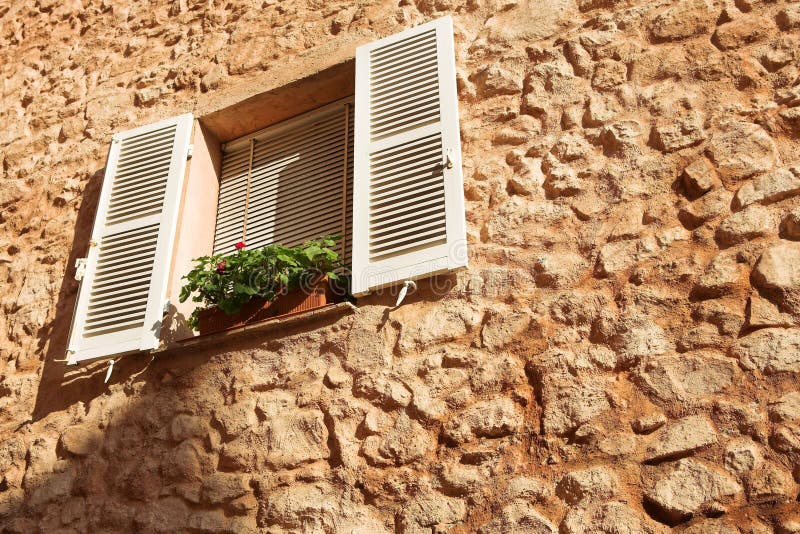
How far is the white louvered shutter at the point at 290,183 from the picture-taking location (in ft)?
14.6

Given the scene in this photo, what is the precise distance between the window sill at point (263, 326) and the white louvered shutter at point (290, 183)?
537 millimetres

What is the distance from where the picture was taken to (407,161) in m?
3.95

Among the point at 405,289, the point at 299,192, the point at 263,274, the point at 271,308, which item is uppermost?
the point at 299,192

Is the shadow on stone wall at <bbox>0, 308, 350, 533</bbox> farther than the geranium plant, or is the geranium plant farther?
the geranium plant

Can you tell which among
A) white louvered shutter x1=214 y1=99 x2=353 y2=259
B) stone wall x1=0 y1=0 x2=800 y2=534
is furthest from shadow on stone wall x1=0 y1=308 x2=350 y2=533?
white louvered shutter x1=214 y1=99 x2=353 y2=259

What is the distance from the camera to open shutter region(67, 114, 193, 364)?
4.19m

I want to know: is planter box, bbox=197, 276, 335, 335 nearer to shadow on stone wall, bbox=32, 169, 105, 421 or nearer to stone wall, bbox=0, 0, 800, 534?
stone wall, bbox=0, 0, 800, 534

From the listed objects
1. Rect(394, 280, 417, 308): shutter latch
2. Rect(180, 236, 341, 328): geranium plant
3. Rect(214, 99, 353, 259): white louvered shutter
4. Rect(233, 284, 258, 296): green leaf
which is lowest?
Rect(394, 280, 417, 308): shutter latch

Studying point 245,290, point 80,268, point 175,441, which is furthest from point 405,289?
point 80,268

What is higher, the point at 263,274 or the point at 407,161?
the point at 407,161

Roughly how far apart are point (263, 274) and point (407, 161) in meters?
0.78

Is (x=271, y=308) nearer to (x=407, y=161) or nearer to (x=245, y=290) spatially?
(x=245, y=290)

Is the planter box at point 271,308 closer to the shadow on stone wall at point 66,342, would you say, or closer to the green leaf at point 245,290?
the green leaf at point 245,290

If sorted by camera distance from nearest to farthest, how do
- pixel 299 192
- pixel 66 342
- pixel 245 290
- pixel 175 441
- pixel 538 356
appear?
1. pixel 538 356
2. pixel 175 441
3. pixel 245 290
4. pixel 66 342
5. pixel 299 192
